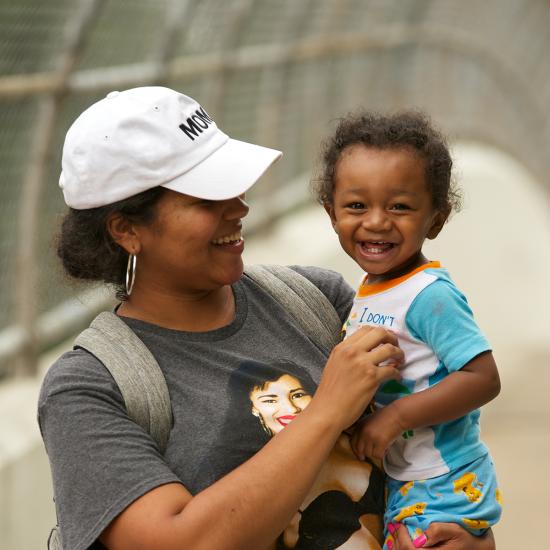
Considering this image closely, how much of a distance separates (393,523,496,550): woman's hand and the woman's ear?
2.54ft

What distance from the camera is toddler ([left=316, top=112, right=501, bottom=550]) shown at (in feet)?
8.39

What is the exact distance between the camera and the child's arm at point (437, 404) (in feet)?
8.30

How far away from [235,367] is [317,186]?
1.85 feet

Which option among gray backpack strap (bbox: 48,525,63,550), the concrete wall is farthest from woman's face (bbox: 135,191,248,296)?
the concrete wall

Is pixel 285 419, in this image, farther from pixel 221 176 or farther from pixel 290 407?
pixel 221 176

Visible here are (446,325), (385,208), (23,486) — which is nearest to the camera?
(446,325)

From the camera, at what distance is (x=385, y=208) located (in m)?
2.68

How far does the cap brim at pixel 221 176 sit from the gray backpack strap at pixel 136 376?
311 millimetres

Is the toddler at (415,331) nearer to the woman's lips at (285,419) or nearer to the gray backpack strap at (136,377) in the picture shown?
the woman's lips at (285,419)

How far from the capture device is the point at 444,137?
9.30ft

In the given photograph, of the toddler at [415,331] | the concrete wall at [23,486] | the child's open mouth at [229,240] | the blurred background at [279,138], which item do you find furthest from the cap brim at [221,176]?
the concrete wall at [23,486]

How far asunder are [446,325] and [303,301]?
0.38 m

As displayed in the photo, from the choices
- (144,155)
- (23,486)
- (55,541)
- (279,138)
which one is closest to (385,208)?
(144,155)

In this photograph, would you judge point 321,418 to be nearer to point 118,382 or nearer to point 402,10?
point 118,382
